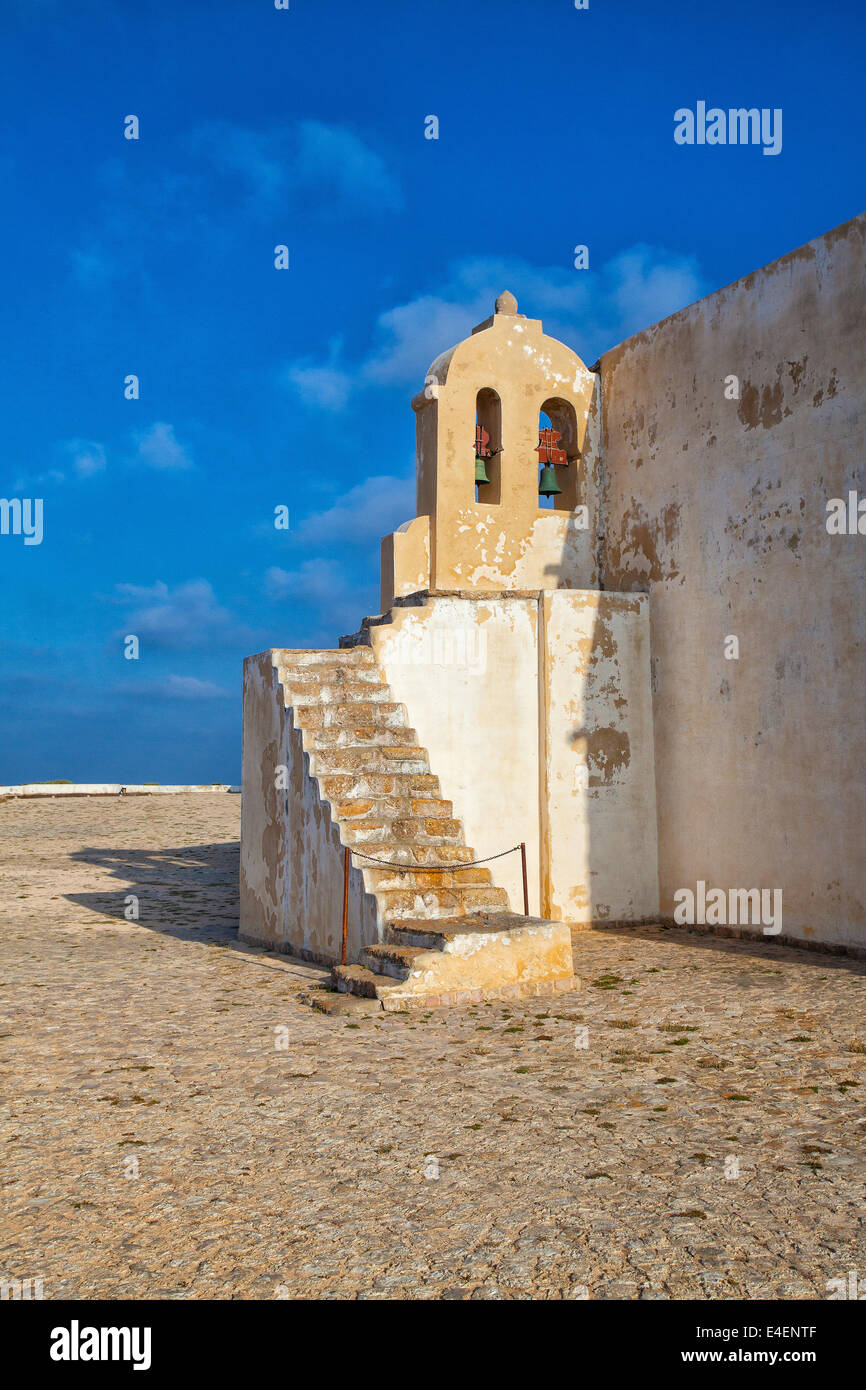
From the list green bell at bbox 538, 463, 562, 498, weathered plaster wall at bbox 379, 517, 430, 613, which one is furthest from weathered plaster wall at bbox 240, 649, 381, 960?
green bell at bbox 538, 463, 562, 498

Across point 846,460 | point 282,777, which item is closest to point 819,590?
point 846,460

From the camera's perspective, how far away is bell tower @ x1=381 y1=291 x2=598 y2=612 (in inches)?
523

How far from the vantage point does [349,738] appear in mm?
10422

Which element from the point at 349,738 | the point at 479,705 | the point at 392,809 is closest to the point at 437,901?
the point at 392,809

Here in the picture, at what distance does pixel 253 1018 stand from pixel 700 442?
325 inches

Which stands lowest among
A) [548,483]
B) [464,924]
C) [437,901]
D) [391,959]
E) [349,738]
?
[391,959]

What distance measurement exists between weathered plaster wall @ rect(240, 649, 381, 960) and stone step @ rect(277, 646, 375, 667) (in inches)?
5.8

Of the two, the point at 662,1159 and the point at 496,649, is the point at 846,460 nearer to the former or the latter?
the point at 496,649

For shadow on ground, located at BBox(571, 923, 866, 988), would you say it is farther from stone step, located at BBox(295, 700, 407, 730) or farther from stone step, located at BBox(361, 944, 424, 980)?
stone step, located at BBox(295, 700, 407, 730)

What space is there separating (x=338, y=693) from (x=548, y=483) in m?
4.54

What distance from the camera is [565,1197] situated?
4.45 m

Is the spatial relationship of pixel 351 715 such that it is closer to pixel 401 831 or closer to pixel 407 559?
pixel 401 831

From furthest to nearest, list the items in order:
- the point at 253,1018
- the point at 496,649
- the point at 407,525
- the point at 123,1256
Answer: the point at 407,525
the point at 496,649
the point at 253,1018
the point at 123,1256

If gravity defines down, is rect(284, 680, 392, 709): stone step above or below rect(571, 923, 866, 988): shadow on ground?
above
